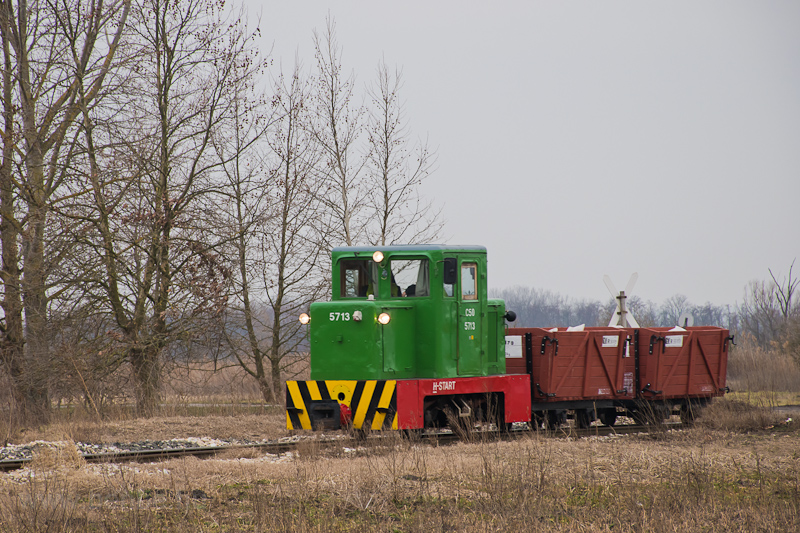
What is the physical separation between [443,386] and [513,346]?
3028 millimetres

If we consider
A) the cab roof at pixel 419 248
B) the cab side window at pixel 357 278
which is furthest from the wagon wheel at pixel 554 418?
the cab side window at pixel 357 278

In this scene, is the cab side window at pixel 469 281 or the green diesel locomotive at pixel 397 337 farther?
the cab side window at pixel 469 281

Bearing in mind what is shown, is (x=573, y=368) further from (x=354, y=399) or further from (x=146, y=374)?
(x=146, y=374)

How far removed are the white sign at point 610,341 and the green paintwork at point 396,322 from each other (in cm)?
344

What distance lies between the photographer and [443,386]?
11594 millimetres

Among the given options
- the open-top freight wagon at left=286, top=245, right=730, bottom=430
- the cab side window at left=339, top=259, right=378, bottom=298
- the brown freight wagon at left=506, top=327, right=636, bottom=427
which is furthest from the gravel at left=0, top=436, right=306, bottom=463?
the brown freight wagon at left=506, top=327, right=636, bottom=427

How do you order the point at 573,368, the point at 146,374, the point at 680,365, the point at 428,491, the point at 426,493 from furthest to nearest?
the point at 146,374 < the point at 680,365 < the point at 573,368 < the point at 426,493 < the point at 428,491

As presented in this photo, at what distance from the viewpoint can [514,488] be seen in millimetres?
7590

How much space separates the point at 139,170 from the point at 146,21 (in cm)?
415

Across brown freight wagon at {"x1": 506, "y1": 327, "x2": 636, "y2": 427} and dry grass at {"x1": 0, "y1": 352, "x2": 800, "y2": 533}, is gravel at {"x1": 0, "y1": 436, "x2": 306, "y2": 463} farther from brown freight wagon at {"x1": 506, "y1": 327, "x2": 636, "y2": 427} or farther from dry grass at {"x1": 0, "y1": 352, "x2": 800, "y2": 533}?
brown freight wagon at {"x1": 506, "y1": 327, "x2": 636, "y2": 427}

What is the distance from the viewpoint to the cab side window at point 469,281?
12.0 meters

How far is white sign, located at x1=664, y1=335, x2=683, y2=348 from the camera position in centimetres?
1489

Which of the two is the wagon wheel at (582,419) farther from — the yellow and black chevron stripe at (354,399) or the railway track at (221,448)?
the yellow and black chevron stripe at (354,399)

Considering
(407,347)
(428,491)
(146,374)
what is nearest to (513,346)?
(407,347)
